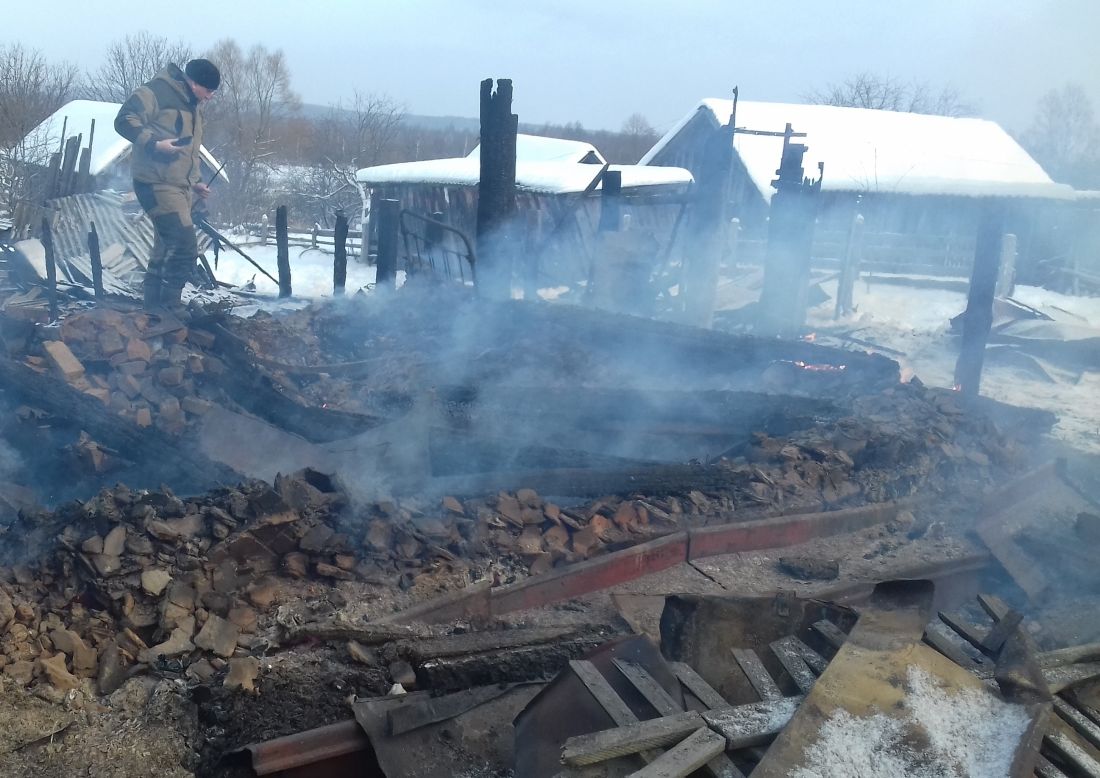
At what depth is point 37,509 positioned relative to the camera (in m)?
4.22

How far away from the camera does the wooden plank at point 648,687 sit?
2.78 meters

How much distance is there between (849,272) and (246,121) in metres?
33.2

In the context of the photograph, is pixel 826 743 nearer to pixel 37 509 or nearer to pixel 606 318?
pixel 37 509

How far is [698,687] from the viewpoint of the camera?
299 cm

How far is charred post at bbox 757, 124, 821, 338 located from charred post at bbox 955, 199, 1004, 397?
2470mm

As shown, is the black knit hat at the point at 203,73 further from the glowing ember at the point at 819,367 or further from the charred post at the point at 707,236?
the charred post at the point at 707,236

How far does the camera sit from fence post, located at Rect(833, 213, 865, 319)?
16.3 metres

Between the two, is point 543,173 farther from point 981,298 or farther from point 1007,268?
point 1007,268

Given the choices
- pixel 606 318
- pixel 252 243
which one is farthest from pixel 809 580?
pixel 252 243

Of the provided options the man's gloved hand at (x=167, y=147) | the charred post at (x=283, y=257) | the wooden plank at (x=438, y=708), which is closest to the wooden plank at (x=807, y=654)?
the wooden plank at (x=438, y=708)

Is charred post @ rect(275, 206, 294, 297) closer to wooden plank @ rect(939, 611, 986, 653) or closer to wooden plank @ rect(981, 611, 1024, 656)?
wooden plank @ rect(939, 611, 986, 653)

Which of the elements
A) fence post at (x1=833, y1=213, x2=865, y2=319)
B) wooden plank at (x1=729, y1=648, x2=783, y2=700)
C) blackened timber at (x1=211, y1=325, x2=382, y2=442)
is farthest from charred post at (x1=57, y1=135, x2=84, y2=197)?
wooden plank at (x1=729, y1=648, x2=783, y2=700)

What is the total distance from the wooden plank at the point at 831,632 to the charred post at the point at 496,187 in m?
7.34

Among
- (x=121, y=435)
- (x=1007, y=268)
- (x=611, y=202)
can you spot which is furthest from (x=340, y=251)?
(x=1007, y=268)
